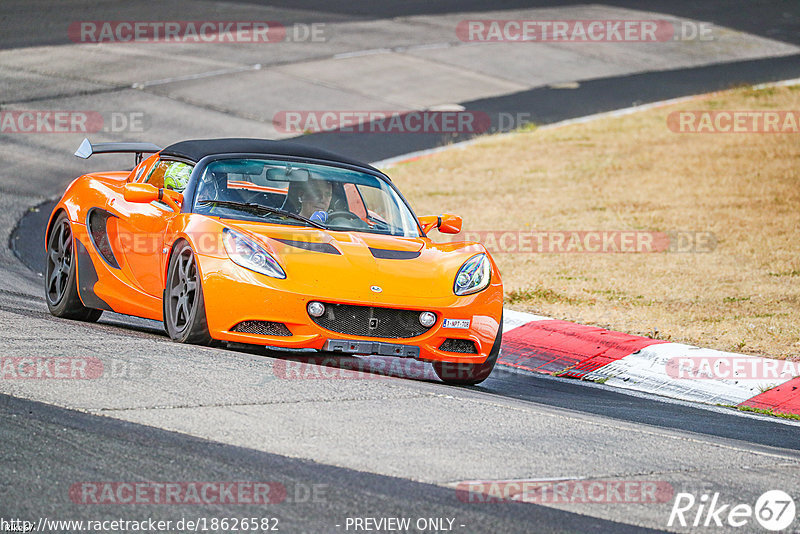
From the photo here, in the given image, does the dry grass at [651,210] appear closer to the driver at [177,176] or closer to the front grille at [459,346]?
the front grille at [459,346]

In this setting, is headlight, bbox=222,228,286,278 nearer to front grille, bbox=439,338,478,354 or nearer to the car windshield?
the car windshield

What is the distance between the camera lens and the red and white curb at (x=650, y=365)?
27.5ft

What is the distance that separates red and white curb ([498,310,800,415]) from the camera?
27.5 ft

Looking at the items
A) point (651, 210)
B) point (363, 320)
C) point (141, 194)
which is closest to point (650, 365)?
point (363, 320)

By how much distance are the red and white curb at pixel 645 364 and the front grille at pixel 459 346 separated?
62.2 inches

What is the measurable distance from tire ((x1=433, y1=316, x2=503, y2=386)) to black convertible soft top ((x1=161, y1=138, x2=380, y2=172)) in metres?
1.63

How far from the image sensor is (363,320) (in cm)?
719

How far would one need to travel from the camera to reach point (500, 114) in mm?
20859

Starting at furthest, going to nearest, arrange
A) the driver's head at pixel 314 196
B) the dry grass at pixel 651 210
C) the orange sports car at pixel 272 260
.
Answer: the dry grass at pixel 651 210, the driver's head at pixel 314 196, the orange sports car at pixel 272 260

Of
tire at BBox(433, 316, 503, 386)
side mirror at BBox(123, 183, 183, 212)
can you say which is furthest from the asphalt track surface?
side mirror at BBox(123, 183, 183, 212)

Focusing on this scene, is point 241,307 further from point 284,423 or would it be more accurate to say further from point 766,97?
point 766,97

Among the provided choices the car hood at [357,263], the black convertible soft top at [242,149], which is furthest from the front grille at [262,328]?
the black convertible soft top at [242,149]

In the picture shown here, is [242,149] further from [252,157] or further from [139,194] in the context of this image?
[139,194]

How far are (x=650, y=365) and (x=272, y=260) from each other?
3290mm
